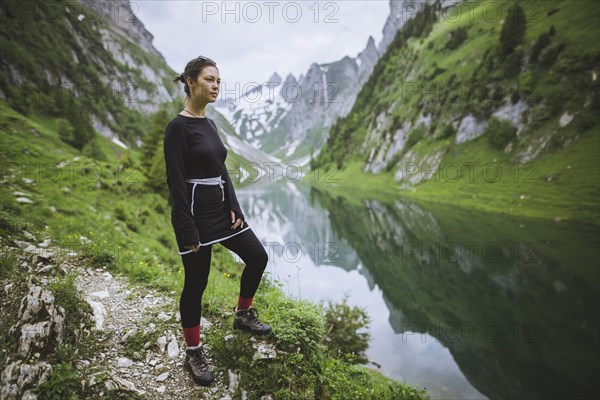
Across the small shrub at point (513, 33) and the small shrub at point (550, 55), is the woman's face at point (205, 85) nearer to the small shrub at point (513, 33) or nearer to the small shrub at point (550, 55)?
the small shrub at point (550, 55)

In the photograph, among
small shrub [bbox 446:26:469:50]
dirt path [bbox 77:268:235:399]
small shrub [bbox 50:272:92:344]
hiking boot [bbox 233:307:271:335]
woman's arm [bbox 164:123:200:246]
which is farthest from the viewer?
small shrub [bbox 446:26:469:50]

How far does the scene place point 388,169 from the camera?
80125mm

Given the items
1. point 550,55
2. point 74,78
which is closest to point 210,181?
point 550,55

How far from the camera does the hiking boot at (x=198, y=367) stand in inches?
172

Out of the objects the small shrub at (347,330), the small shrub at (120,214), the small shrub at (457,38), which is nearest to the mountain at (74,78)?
the small shrub at (120,214)

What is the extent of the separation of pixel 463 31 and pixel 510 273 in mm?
93375

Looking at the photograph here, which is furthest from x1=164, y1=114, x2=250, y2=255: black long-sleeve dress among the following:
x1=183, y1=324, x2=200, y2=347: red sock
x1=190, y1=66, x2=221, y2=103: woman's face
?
x1=183, y1=324, x2=200, y2=347: red sock

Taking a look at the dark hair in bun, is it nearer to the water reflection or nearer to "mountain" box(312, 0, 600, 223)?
the water reflection

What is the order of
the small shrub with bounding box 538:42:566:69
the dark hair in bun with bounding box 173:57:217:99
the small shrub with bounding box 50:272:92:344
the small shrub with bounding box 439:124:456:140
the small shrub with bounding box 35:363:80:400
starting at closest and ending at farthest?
→ the small shrub with bounding box 35:363:80:400 < the dark hair in bun with bounding box 173:57:217:99 < the small shrub with bounding box 50:272:92:344 < the small shrub with bounding box 538:42:566:69 < the small shrub with bounding box 439:124:456:140

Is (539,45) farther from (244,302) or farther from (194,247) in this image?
(194,247)

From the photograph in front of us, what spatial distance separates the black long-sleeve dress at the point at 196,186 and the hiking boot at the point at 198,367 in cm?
167

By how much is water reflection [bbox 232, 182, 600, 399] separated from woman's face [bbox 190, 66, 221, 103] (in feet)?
17.7

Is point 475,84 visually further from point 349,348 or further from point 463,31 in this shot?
point 349,348

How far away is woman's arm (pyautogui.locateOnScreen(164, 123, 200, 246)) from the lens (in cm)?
390
